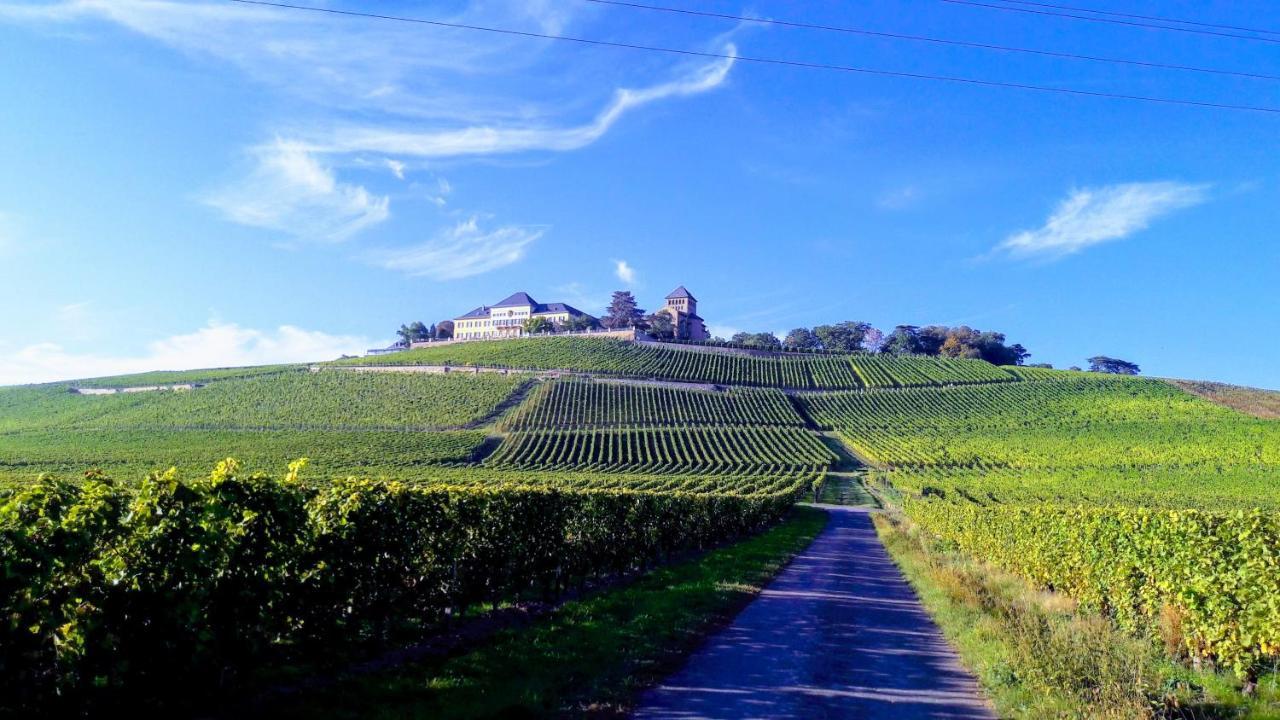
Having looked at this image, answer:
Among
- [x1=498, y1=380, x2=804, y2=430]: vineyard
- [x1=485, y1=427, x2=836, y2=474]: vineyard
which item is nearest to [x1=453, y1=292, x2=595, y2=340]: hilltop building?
[x1=498, y1=380, x2=804, y2=430]: vineyard

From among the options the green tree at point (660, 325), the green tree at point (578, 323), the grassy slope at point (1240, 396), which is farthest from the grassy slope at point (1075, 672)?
the green tree at point (578, 323)

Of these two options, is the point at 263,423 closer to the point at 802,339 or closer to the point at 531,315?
the point at 531,315

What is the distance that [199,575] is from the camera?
20.1 ft

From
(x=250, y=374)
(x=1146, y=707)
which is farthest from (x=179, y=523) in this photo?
(x=250, y=374)

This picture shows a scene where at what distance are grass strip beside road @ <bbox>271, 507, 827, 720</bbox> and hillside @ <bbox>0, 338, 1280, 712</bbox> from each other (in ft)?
3.68

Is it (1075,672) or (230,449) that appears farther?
(230,449)

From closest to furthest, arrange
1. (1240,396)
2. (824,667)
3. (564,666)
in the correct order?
(564,666) < (824,667) < (1240,396)

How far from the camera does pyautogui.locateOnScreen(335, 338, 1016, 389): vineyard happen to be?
11350 cm

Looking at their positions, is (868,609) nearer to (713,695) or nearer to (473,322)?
(713,695)

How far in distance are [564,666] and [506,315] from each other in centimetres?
17253

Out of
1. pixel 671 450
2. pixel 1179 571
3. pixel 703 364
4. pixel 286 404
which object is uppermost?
pixel 703 364

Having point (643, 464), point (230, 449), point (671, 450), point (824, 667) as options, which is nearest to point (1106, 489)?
point (643, 464)

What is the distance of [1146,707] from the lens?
6504 mm

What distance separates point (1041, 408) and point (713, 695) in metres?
110
